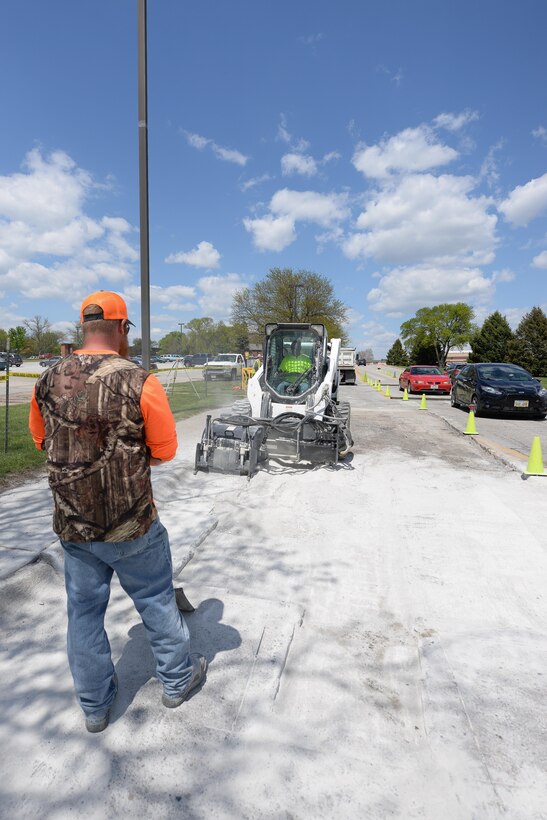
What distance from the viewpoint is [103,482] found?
1.92 meters

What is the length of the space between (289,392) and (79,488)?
6.43m

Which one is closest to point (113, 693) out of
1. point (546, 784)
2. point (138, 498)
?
point (138, 498)

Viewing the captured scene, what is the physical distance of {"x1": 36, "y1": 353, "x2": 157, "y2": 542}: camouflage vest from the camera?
73.5 inches

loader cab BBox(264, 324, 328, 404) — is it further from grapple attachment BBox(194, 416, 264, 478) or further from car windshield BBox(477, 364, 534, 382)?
car windshield BBox(477, 364, 534, 382)

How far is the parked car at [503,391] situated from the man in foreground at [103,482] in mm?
13108

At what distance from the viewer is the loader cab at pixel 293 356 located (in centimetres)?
833

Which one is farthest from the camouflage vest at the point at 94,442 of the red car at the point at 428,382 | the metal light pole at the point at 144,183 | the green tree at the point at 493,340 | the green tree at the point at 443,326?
the green tree at the point at 443,326

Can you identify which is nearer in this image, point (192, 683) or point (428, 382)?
point (192, 683)

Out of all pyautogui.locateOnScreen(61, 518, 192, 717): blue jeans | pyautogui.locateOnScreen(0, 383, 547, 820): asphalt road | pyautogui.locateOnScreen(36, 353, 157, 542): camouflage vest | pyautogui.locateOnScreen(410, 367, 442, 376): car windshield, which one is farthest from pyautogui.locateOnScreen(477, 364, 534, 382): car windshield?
pyautogui.locateOnScreen(36, 353, 157, 542): camouflage vest

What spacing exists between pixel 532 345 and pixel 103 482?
4911 centimetres

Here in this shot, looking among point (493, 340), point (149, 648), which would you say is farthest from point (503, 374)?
point (493, 340)

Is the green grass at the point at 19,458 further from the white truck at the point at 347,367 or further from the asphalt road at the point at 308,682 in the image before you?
the white truck at the point at 347,367

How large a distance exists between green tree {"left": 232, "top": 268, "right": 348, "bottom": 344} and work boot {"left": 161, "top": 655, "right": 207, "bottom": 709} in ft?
131

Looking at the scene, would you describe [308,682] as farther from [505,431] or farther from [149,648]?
[505,431]
